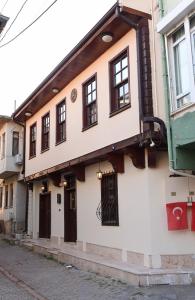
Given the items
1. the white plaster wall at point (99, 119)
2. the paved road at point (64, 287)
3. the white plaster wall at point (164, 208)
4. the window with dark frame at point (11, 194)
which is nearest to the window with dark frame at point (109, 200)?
the white plaster wall at point (99, 119)

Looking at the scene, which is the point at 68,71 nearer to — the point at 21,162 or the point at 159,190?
the point at 159,190

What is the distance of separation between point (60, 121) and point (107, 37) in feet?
17.1

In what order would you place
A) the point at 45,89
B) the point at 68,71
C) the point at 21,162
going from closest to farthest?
the point at 68,71
the point at 45,89
the point at 21,162

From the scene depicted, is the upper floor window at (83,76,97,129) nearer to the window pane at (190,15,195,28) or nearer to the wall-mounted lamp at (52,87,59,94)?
the wall-mounted lamp at (52,87,59,94)

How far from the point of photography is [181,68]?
9.05 m

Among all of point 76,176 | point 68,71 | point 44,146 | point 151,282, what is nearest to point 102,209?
point 76,176

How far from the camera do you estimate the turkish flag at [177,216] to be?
945 cm

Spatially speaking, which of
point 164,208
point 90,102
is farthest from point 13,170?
point 164,208

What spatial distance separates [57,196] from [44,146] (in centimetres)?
236

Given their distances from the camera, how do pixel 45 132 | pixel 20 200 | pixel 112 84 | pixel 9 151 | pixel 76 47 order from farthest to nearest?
pixel 20 200
pixel 9 151
pixel 45 132
pixel 76 47
pixel 112 84

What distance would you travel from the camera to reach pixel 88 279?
9.98 meters

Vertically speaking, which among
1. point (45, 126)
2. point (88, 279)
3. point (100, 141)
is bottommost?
point (88, 279)

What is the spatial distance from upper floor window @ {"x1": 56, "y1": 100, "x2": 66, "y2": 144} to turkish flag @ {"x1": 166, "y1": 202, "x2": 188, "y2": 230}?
6500mm

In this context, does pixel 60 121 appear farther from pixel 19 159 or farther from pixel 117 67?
pixel 19 159
